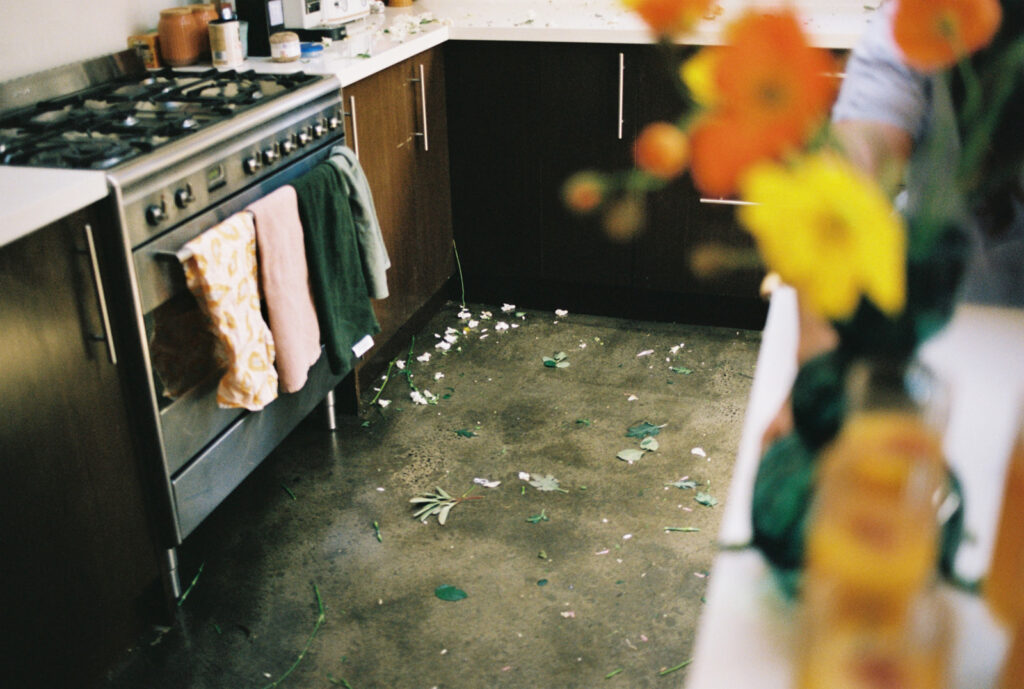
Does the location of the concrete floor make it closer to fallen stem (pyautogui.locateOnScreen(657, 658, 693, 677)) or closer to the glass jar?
fallen stem (pyautogui.locateOnScreen(657, 658, 693, 677))

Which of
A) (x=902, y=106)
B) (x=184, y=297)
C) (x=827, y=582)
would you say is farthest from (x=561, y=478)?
(x=827, y=582)

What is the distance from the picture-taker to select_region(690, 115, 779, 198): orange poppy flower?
462mm

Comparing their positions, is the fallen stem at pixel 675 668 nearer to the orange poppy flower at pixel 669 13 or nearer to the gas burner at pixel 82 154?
the gas burner at pixel 82 154

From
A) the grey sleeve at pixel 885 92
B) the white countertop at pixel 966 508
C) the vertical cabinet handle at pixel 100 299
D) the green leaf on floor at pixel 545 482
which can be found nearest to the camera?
the white countertop at pixel 966 508

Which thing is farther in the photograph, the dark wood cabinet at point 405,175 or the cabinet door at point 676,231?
the cabinet door at point 676,231

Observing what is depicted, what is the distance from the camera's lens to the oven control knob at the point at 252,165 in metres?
2.21

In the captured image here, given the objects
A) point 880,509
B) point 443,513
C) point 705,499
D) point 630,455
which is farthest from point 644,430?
point 880,509

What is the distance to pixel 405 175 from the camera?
3178 millimetres

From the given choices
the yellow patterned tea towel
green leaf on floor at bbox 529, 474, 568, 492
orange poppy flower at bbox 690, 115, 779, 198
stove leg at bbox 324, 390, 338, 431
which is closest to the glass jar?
orange poppy flower at bbox 690, 115, 779, 198

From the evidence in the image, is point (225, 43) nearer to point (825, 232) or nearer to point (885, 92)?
point (885, 92)

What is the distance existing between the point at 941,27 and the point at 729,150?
15 cm

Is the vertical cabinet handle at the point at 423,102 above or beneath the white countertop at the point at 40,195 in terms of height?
beneath

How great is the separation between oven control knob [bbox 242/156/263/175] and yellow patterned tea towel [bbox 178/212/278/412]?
0.44 feet

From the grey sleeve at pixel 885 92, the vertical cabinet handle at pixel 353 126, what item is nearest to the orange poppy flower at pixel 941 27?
the grey sleeve at pixel 885 92
